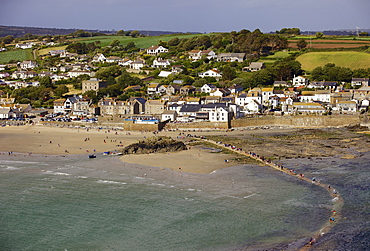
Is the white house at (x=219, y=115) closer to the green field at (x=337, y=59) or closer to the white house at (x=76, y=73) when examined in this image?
the green field at (x=337, y=59)

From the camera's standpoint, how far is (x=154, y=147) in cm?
3388

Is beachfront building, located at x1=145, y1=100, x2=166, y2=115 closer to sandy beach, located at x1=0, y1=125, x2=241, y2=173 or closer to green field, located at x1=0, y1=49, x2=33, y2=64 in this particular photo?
sandy beach, located at x1=0, y1=125, x2=241, y2=173

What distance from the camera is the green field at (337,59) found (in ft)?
210

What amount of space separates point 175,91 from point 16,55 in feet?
172

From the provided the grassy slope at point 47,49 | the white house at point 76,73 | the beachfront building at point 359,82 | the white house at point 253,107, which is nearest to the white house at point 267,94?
the white house at point 253,107

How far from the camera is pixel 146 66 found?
72812 mm

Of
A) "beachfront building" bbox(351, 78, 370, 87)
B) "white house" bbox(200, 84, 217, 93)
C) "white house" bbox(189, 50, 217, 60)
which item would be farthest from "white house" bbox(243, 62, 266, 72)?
"beachfront building" bbox(351, 78, 370, 87)

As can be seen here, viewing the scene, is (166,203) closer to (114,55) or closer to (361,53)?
(361,53)

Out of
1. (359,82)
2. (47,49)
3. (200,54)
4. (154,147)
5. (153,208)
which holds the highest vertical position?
(47,49)

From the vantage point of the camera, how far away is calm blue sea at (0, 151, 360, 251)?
18.1 meters

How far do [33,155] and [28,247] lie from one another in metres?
17.4

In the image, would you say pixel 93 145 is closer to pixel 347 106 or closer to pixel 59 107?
pixel 59 107

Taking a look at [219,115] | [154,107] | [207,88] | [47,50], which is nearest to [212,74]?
[207,88]

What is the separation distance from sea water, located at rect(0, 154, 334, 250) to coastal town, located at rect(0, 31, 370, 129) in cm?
1872
